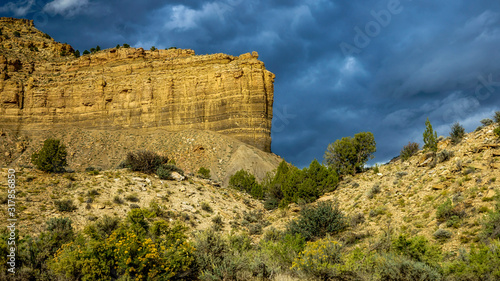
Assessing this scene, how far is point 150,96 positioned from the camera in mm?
77562

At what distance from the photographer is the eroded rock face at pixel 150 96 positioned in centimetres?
7419

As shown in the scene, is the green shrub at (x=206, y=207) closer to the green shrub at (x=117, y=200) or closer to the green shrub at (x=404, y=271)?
the green shrub at (x=117, y=200)

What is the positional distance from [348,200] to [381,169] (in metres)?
6.15

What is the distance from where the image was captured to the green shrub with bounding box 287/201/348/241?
52.9 feet

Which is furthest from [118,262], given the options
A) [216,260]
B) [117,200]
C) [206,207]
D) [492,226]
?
[206,207]

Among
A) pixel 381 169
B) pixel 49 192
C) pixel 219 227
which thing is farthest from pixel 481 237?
pixel 49 192

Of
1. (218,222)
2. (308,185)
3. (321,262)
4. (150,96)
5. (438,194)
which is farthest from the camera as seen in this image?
(150,96)

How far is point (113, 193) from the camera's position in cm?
2116

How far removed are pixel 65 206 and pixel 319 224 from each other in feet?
45.1

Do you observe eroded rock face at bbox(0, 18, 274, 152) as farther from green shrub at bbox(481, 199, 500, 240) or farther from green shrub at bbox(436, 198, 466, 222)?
green shrub at bbox(481, 199, 500, 240)

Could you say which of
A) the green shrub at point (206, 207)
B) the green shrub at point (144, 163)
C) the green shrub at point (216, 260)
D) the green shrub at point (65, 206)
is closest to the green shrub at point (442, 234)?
the green shrub at point (216, 260)

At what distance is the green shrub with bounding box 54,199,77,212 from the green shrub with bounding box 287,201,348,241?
39.7ft

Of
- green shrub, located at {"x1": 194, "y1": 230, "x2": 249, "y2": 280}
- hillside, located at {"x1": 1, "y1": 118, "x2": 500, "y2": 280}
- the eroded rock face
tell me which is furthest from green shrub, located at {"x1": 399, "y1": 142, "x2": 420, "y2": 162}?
the eroded rock face

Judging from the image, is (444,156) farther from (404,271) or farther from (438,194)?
(404,271)
